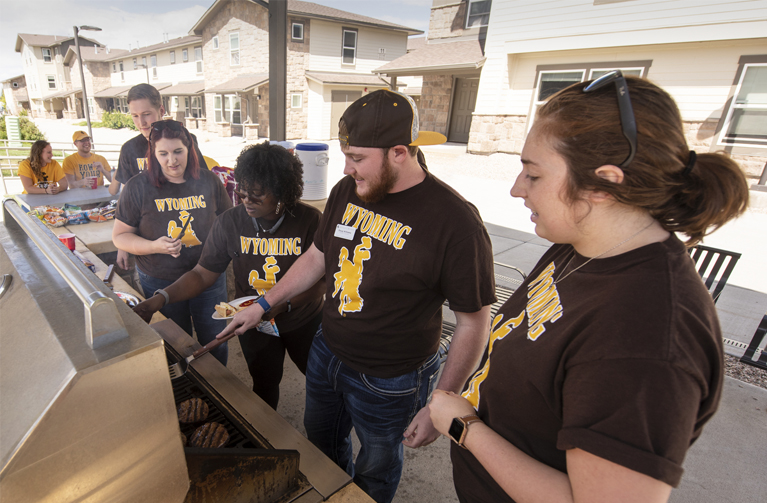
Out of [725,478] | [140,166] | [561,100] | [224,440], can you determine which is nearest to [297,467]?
[224,440]

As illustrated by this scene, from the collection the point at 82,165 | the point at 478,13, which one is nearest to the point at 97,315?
the point at 82,165

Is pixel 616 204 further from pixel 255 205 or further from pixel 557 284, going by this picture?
pixel 255 205

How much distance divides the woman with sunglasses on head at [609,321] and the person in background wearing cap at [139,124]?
2.94m

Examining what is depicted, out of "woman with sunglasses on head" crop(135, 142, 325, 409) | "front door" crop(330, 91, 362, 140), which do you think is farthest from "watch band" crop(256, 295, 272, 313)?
"front door" crop(330, 91, 362, 140)

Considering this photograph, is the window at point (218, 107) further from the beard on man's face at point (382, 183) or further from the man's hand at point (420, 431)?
the man's hand at point (420, 431)

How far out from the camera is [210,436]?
1187 millimetres

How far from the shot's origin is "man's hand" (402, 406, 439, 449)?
1340 millimetres

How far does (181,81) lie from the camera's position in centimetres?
2672

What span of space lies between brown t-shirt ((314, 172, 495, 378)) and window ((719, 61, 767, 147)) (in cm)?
1139

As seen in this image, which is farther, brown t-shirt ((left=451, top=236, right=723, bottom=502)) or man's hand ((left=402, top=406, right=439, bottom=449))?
man's hand ((left=402, top=406, right=439, bottom=449))

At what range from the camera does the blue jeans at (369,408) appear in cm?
158

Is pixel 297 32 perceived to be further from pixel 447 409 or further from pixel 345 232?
pixel 447 409

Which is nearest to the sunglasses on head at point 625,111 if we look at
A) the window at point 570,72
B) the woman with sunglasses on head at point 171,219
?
the woman with sunglasses on head at point 171,219

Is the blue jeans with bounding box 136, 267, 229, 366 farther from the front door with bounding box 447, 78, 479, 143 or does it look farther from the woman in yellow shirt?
the front door with bounding box 447, 78, 479, 143
